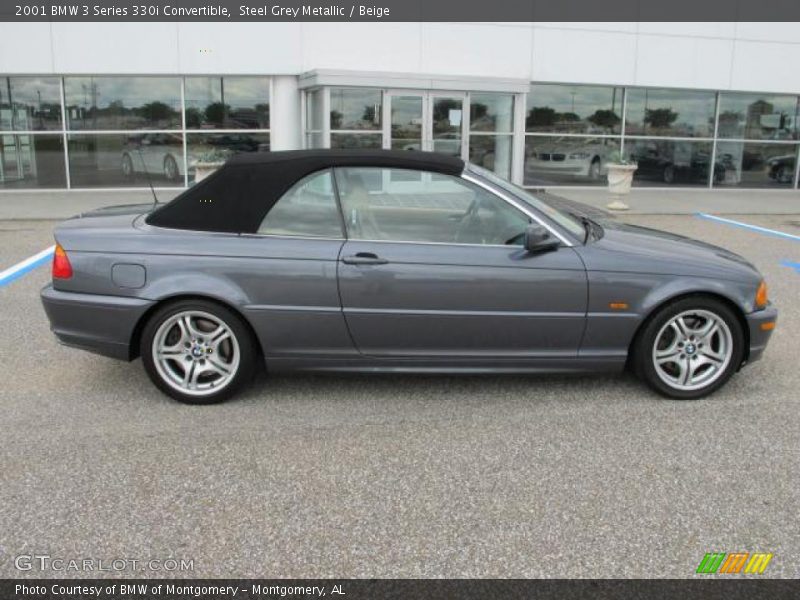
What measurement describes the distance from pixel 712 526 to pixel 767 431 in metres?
1.22

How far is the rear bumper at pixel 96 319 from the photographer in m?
4.32

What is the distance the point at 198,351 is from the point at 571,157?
16407 mm

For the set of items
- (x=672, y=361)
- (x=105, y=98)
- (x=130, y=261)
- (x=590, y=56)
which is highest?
(x=590, y=56)

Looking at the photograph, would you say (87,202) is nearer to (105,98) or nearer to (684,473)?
(105,98)

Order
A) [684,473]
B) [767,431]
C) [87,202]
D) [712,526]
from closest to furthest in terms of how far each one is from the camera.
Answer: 1. [712,526]
2. [684,473]
3. [767,431]
4. [87,202]

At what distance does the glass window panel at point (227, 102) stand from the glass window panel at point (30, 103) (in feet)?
9.91

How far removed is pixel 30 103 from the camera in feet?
55.7

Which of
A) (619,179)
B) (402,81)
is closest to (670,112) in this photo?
(619,179)

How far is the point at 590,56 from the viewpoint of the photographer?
18.2 meters

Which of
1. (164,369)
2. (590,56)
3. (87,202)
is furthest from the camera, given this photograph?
(590,56)

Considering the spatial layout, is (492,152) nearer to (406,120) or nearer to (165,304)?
(406,120)

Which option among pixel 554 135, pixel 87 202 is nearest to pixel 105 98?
pixel 87 202

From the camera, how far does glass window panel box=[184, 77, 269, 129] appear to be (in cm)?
1711
